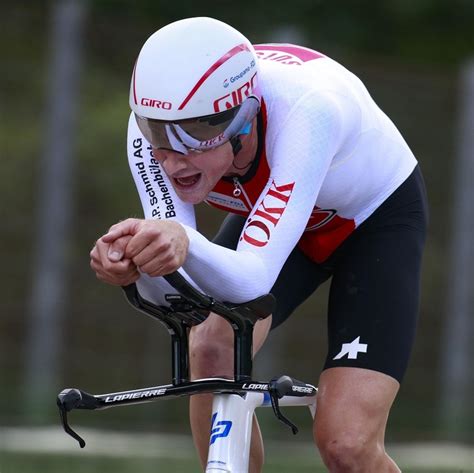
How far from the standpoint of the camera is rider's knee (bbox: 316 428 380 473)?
179 inches

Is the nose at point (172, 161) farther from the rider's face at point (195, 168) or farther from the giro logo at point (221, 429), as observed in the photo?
the giro logo at point (221, 429)

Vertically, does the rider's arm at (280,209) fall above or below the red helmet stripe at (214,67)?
below

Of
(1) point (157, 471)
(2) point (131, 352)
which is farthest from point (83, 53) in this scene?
(1) point (157, 471)

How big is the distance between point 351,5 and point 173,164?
12.8m

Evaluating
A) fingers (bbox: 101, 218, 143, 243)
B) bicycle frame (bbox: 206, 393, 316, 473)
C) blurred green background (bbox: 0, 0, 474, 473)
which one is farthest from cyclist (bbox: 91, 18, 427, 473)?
blurred green background (bbox: 0, 0, 474, 473)

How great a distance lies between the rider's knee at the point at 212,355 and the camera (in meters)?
4.96

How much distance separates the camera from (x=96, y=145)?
10.6 meters

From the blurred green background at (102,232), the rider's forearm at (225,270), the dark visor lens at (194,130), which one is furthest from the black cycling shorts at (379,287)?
the blurred green background at (102,232)

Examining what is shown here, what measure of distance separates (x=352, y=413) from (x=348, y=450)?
13cm

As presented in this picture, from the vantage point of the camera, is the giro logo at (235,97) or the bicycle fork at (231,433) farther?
the giro logo at (235,97)

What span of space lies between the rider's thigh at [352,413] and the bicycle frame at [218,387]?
0.53 metres

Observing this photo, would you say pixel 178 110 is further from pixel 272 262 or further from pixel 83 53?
pixel 83 53

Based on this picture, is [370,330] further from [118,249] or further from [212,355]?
[118,249]

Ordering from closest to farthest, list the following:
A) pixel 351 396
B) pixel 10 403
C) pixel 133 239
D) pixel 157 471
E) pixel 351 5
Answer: pixel 133 239
pixel 351 396
pixel 157 471
pixel 10 403
pixel 351 5
